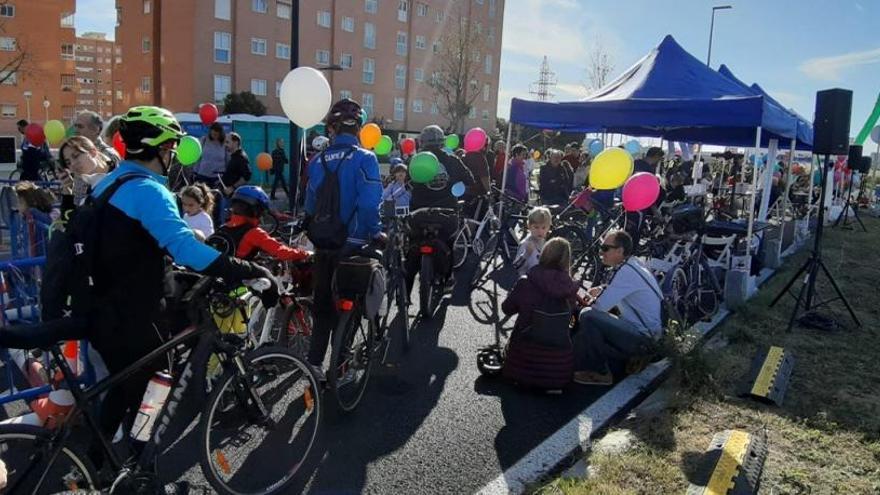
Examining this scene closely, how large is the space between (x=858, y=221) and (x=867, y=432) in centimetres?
1859

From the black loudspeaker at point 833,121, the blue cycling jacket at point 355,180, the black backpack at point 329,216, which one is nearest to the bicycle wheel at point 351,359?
the black backpack at point 329,216

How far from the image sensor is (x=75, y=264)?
8.13ft

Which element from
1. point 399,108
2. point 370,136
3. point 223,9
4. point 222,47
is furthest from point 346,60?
point 370,136

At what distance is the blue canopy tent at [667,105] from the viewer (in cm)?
718

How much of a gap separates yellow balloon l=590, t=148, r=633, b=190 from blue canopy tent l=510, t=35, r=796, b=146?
665 millimetres

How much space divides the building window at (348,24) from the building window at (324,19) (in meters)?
1.07

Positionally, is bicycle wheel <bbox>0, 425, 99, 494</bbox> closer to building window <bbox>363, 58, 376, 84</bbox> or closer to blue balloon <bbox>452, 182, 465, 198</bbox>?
blue balloon <bbox>452, 182, 465, 198</bbox>

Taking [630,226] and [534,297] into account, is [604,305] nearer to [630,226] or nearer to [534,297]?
[534,297]

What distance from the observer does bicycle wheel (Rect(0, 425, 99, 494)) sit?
92.3 inches

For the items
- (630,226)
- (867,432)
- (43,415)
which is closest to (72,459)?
(43,415)

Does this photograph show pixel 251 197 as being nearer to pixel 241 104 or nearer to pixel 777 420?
pixel 777 420

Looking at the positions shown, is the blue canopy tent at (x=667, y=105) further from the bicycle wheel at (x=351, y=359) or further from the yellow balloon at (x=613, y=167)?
the bicycle wheel at (x=351, y=359)

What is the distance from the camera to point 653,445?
3875mm

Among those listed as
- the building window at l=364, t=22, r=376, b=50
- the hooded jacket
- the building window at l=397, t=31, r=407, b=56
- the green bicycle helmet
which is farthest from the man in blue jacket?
the building window at l=397, t=31, r=407, b=56
